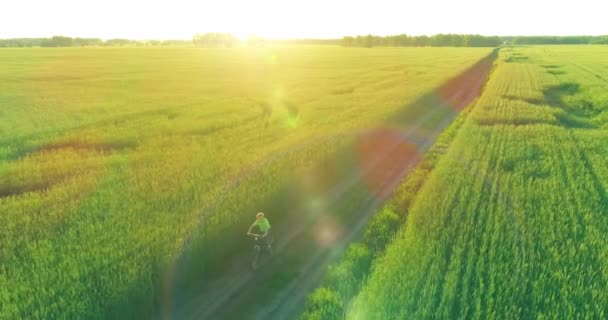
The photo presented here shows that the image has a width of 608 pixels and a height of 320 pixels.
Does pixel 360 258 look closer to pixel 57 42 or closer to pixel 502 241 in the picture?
pixel 502 241

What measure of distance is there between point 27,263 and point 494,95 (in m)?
34.1

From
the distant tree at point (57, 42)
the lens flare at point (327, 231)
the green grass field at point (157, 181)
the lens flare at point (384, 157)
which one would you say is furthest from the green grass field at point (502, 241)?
the distant tree at point (57, 42)

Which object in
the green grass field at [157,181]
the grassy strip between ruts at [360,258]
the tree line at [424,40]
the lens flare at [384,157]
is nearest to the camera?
the green grass field at [157,181]

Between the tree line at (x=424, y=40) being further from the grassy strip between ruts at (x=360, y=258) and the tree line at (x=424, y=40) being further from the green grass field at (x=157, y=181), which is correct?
the grassy strip between ruts at (x=360, y=258)

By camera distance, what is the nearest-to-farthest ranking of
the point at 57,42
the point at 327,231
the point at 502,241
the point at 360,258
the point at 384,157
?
1. the point at 502,241
2. the point at 360,258
3. the point at 327,231
4. the point at 384,157
5. the point at 57,42

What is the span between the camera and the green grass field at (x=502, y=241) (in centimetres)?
701

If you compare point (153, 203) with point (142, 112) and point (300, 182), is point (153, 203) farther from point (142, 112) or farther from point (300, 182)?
point (142, 112)

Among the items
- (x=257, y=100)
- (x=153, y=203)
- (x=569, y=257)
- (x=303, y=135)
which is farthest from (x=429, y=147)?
(x=257, y=100)

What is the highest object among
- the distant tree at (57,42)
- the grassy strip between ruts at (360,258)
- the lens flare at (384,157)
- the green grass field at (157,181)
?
the distant tree at (57,42)

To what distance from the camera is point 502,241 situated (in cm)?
914

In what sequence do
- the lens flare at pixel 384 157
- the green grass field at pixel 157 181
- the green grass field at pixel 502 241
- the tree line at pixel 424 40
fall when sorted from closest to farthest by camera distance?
the green grass field at pixel 502 241
the green grass field at pixel 157 181
the lens flare at pixel 384 157
the tree line at pixel 424 40

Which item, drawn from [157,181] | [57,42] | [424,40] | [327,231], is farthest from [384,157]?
[424,40]

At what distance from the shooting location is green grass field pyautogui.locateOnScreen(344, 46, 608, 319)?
7008 mm

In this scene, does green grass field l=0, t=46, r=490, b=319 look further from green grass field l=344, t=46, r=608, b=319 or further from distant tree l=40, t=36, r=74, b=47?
distant tree l=40, t=36, r=74, b=47
